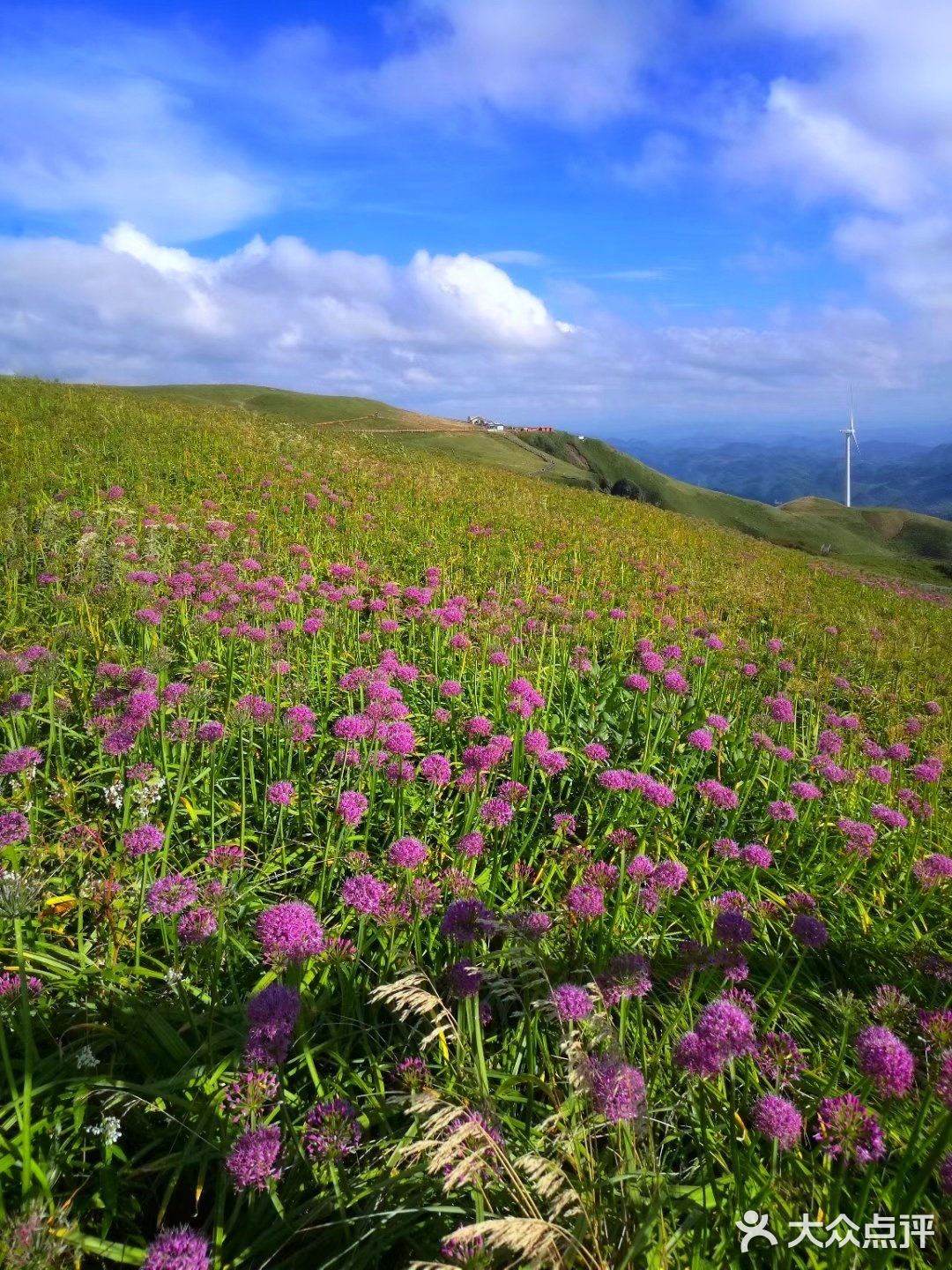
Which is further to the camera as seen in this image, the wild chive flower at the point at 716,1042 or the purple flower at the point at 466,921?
the purple flower at the point at 466,921

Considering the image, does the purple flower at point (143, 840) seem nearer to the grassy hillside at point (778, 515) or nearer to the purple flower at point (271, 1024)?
the purple flower at point (271, 1024)

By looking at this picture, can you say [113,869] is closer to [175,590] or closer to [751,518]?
→ [175,590]

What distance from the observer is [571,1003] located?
2035mm

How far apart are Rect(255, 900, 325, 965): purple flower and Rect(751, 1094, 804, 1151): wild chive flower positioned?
57.8 inches

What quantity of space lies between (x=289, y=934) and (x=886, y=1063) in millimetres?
1889

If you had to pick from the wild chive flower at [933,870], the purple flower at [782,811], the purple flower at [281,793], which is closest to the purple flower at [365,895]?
the purple flower at [281,793]

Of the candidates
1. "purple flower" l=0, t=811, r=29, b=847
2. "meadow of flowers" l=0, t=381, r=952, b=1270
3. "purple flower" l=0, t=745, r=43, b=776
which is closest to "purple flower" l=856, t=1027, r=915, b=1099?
"meadow of flowers" l=0, t=381, r=952, b=1270

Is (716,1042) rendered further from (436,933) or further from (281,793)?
(281,793)

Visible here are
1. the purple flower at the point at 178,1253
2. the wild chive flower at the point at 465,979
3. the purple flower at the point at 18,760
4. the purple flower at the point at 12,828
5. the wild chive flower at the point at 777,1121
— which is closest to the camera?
the purple flower at the point at 178,1253

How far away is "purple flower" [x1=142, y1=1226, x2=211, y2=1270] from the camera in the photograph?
163cm

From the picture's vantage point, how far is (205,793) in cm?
422

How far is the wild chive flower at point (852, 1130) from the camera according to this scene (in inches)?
70.5

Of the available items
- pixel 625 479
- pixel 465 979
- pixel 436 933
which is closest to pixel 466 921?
pixel 465 979

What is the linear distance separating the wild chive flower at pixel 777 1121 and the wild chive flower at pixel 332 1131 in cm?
118
